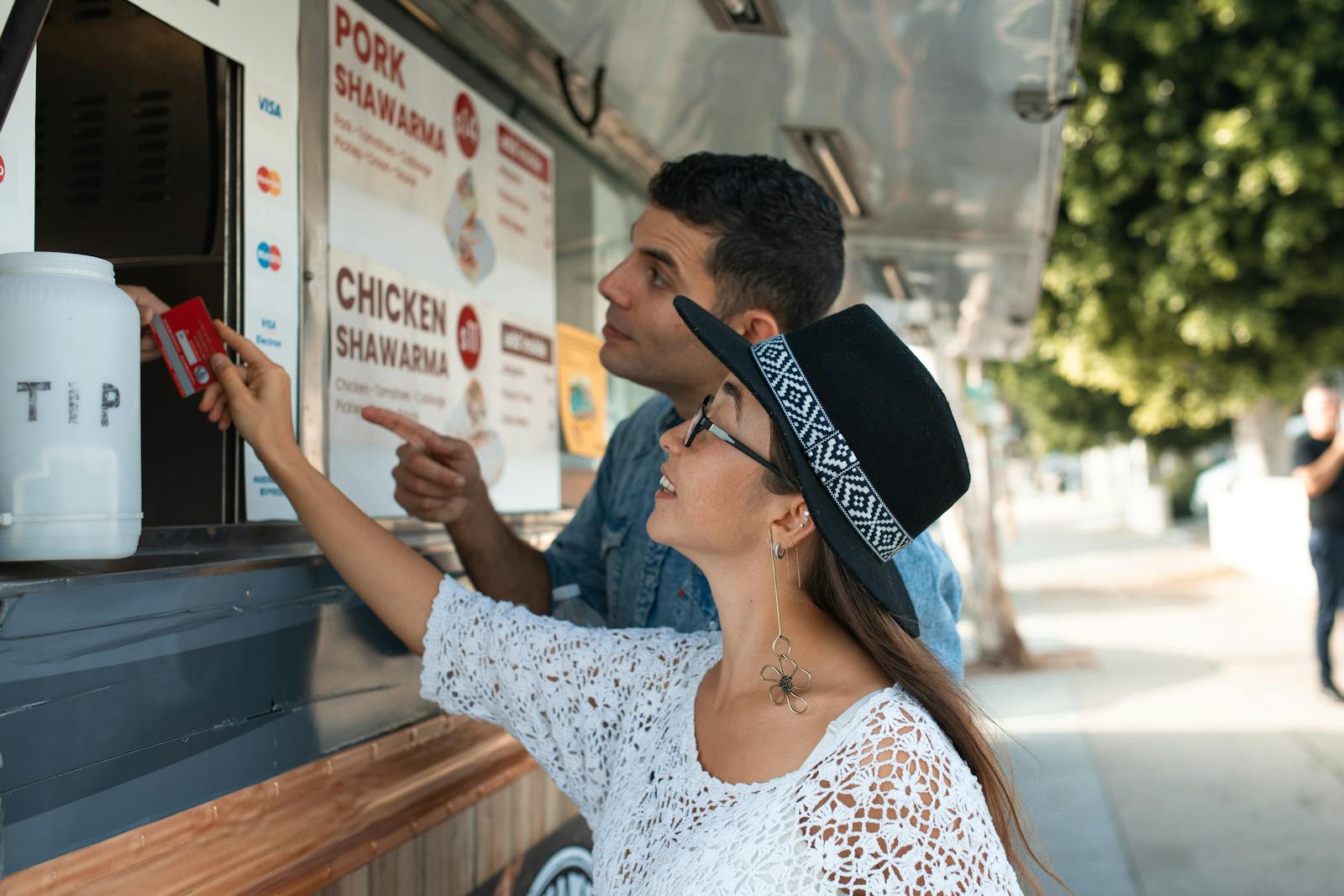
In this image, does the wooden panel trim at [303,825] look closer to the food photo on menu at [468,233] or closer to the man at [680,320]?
the man at [680,320]

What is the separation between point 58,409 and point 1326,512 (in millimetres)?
8490

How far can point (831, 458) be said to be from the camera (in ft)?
5.99

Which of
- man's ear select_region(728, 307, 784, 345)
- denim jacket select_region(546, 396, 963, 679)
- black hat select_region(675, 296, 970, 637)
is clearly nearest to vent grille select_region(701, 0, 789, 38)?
man's ear select_region(728, 307, 784, 345)

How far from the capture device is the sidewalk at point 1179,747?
18.1 ft

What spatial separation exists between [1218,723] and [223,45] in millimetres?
7823

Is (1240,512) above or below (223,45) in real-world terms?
below

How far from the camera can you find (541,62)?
333 centimetres

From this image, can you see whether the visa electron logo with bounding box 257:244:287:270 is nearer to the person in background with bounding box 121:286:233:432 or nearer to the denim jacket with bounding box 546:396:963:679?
the person in background with bounding box 121:286:233:432

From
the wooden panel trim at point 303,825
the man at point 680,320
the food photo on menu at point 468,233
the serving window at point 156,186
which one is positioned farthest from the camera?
the food photo on menu at point 468,233

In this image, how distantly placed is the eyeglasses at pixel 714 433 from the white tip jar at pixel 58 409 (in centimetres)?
87

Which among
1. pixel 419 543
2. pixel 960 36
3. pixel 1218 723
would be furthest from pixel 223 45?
pixel 1218 723

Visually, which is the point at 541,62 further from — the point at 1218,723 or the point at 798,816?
the point at 1218,723

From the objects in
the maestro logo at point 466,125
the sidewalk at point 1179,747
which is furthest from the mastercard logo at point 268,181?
the sidewalk at point 1179,747

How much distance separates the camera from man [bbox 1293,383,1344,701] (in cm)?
811
